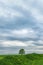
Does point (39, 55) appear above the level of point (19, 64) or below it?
above

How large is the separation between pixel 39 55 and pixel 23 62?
19533 mm

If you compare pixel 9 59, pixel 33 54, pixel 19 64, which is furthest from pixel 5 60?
pixel 33 54

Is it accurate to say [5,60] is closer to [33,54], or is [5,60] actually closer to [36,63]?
[36,63]

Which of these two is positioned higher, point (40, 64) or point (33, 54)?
point (33, 54)

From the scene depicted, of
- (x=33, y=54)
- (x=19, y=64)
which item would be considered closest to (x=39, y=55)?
(x=33, y=54)

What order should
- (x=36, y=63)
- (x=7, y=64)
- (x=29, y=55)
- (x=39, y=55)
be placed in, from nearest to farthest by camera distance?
(x=7, y=64) → (x=36, y=63) → (x=29, y=55) → (x=39, y=55)

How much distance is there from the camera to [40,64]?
2393 inches

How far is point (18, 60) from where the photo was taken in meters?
61.9

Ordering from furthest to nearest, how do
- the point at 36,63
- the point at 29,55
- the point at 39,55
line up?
1. the point at 39,55
2. the point at 29,55
3. the point at 36,63

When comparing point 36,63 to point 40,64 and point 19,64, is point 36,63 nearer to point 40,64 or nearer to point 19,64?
point 40,64

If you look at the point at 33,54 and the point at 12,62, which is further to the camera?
the point at 33,54

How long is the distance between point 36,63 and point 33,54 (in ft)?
47.7

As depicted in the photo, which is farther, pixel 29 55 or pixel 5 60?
pixel 29 55

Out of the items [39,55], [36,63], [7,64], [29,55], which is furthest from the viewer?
[39,55]
